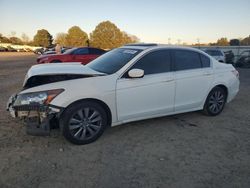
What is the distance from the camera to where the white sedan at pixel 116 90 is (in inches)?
148

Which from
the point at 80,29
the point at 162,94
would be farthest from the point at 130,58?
the point at 80,29

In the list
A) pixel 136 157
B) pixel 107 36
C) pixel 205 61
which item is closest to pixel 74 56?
pixel 205 61

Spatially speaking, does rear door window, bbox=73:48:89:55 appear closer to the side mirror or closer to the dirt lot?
the dirt lot

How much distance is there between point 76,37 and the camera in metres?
64.1

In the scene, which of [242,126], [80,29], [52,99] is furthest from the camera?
[80,29]

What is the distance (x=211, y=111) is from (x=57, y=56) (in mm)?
9759

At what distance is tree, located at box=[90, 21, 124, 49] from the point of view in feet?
194

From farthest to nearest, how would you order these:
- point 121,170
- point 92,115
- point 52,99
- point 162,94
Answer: point 162,94, point 92,115, point 52,99, point 121,170

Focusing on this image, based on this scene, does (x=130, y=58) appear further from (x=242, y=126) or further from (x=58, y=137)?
(x=242, y=126)

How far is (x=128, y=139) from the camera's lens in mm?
4273

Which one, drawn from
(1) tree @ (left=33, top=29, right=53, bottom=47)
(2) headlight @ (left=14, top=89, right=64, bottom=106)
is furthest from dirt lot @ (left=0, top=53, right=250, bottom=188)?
(1) tree @ (left=33, top=29, right=53, bottom=47)

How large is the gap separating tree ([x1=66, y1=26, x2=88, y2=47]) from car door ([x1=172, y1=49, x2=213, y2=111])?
60.7 meters

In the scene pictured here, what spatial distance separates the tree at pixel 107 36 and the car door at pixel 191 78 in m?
54.9

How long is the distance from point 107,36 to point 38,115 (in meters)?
57.2
